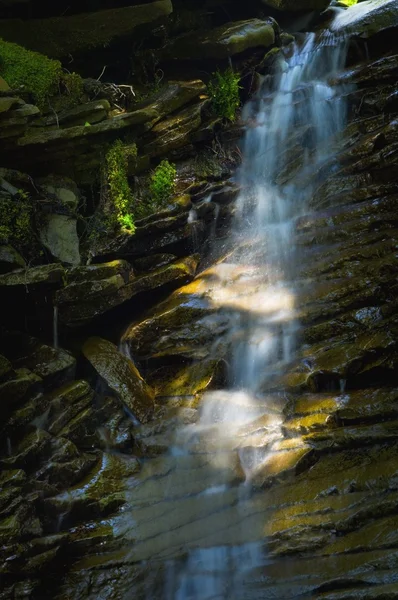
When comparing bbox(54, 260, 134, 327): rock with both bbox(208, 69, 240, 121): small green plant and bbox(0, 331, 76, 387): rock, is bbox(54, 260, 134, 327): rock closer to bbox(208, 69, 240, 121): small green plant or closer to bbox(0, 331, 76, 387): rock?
bbox(0, 331, 76, 387): rock

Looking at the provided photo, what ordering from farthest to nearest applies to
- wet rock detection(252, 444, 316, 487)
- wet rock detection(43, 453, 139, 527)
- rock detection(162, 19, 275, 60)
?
rock detection(162, 19, 275, 60), wet rock detection(43, 453, 139, 527), wet rock detection(252, 444, 316, 487)

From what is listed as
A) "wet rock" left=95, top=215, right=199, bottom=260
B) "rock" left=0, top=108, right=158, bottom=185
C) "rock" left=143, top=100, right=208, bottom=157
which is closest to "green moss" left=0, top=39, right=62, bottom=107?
"rock" left=0, top=108, right=158, bottom=185

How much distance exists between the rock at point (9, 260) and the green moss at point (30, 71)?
338cm

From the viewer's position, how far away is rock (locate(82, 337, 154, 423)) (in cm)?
665

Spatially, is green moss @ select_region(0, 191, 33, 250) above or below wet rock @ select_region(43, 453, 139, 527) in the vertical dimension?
above

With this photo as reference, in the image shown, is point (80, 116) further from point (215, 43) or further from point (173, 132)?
point (215, 43)

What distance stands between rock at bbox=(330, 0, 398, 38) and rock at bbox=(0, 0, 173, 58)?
4.73m

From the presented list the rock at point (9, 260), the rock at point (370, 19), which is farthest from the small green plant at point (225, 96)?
the rock at point (9, 260)

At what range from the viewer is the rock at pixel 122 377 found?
21.8 ft

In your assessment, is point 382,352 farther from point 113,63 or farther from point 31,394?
point 113,63

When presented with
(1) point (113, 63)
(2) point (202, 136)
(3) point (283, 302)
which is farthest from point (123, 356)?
(1) point (113, 63)

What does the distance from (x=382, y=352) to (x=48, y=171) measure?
19.9 feet

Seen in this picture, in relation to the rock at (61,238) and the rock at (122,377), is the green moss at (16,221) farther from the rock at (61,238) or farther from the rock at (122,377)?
the rock at (122,377)

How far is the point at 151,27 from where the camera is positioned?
34.0 ft
